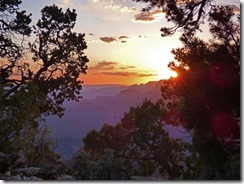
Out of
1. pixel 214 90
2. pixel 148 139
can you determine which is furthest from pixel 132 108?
pixel 214 90

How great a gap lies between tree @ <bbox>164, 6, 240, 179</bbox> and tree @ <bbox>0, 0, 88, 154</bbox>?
137 cm

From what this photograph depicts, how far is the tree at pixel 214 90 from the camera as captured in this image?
389 cm

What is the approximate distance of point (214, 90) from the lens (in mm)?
3936

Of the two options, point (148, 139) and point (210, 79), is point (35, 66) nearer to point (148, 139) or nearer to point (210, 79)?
point (210, 79)

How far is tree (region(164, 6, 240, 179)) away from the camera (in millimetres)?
3893

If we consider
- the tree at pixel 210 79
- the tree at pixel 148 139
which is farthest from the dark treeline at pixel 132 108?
the tree at pixel 148 139

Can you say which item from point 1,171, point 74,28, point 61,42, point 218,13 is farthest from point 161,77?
point 61,42

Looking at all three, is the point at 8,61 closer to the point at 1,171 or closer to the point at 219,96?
the point at 1,171

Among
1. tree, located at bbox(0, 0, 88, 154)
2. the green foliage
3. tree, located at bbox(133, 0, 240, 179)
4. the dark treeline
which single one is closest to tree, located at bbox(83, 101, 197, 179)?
the dark treeline

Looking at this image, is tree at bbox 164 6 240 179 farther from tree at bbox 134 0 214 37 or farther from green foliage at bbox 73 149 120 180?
green foliage at bbox 73 149 120 180

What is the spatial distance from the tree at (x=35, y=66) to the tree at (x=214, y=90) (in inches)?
53.8

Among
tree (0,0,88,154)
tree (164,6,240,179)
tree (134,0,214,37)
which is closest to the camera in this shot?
tree (164,6,240,179)

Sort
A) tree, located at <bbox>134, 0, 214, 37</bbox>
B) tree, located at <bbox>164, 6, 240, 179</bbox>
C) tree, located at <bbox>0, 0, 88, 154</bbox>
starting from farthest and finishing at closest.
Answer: tree, located at <bbox>0, 0, 88, 154</bbox> < tree, located at <bbox>134, 0, 214, 37</bbox> < tree, located at <bbox>164, 6, 240, 179</bbox>

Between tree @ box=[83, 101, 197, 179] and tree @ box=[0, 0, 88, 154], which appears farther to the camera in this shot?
tree @ box=[83, 101, 197, 179]
